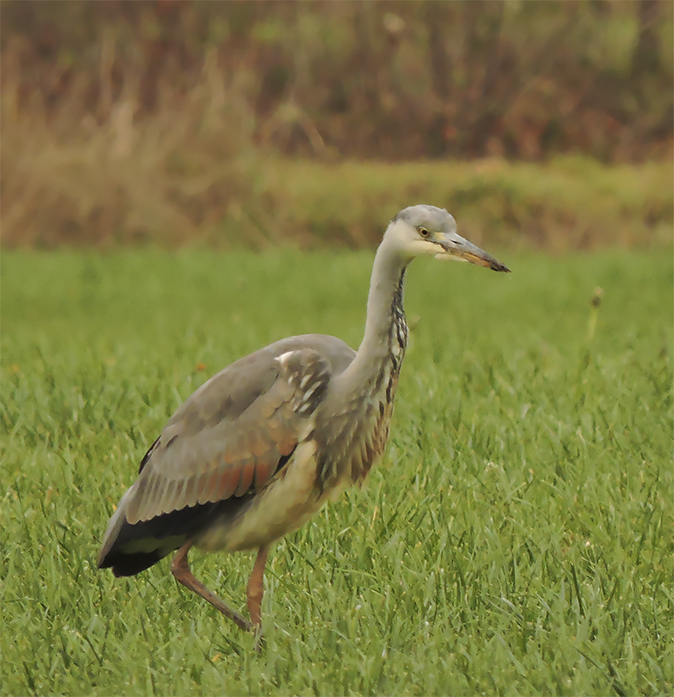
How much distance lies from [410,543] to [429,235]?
1267 mm

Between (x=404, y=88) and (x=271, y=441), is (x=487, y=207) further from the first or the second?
(x=271, y=441)

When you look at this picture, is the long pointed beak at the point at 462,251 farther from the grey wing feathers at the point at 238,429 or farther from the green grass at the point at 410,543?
the green grass at the point at 410,543

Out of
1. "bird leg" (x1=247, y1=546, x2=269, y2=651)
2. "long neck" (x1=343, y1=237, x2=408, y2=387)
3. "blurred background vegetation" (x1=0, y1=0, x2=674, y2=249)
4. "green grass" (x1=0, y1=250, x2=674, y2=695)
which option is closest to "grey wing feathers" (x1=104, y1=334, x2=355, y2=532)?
"long neck" (x1=343, y1=237, x2=408, y2=387)

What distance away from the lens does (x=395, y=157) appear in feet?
64.4

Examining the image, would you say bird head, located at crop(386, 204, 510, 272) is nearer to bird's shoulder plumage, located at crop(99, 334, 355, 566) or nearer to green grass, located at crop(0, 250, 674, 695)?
bird's shoulder plumage, located at crop(99, 334, 355, 566)

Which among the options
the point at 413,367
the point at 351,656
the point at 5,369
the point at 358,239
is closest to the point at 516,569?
the point at 351,656

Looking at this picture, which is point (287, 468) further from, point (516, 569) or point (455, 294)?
point (455, 294)

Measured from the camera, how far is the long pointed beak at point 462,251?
323 cm

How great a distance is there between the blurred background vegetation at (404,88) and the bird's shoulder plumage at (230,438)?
1291cm

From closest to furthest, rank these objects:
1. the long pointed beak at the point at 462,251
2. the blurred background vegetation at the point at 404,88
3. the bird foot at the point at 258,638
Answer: the long pointed beak at the point at 462,251 < the bird foot at the point at 258,638 < the blurred background vegetation at the point at 404,88

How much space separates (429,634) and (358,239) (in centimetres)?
1296

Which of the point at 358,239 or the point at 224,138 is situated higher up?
the point at 224,138

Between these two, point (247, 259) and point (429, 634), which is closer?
point (429, 634)

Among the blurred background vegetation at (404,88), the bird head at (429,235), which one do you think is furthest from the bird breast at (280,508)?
the blurred background vegetation at (404,88)
